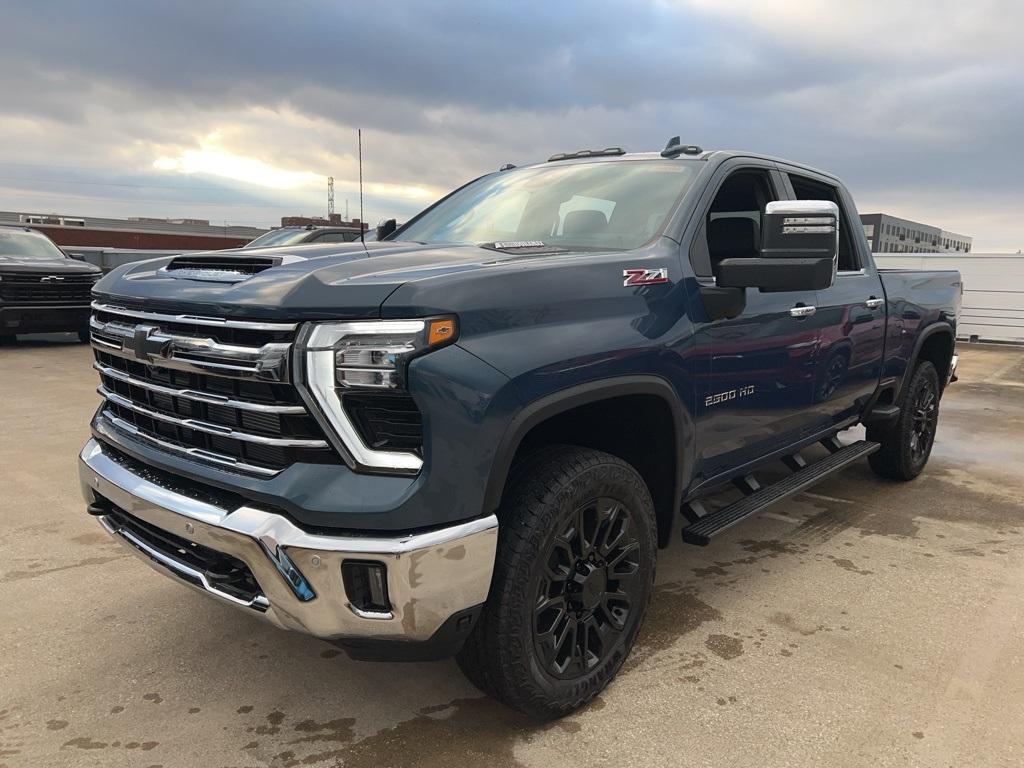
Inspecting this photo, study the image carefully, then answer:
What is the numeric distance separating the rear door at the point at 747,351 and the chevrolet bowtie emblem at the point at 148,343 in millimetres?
1793

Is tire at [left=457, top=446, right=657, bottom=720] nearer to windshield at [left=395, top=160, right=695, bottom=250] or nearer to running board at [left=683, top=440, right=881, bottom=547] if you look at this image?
running board at [left=683, top=440, right=881, bottom=547]

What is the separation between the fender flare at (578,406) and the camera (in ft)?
6.72

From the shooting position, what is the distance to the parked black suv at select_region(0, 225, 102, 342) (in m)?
10.2

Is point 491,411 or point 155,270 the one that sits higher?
point 155,270

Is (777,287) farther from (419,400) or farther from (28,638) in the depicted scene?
(28,638)

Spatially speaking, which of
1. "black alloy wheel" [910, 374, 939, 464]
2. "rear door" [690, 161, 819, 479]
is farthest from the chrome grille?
"black alloy wheel" [910, 374, 939, 464]

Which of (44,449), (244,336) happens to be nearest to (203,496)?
(244,336)

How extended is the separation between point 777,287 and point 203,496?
2.02 metres

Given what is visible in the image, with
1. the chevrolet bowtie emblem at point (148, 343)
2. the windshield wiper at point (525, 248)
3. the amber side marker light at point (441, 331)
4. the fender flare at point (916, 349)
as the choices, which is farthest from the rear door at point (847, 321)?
the chevrolet bowtie emblem at point (148, 343)

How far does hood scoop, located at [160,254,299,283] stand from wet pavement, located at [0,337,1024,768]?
1.41 m

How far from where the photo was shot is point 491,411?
200 cm

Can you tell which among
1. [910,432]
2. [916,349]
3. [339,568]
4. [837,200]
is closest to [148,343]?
[339,568]

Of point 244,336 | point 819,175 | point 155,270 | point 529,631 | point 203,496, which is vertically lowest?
point 529,631

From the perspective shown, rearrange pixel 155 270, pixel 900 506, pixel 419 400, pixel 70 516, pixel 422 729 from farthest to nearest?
pixel 900 506 < pixel 70 516 < pixel 155 270 < pixel 422 729 < pixel 419 400
